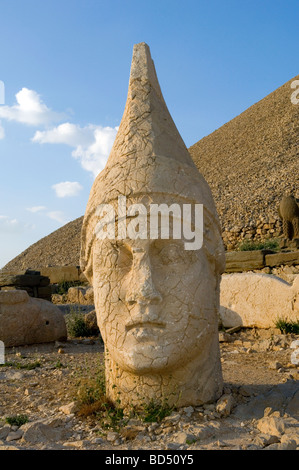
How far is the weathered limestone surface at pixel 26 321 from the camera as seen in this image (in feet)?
24.0

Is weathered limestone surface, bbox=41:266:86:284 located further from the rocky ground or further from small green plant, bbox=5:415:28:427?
small green plant, bbox=5:415:28:427

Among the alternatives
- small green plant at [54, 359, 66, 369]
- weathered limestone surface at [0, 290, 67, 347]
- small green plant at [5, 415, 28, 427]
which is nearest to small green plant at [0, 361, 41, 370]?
small green plant at [54, 359, 66, 369]

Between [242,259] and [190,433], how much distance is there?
29.2 feet

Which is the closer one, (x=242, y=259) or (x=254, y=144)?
(x=242, y=259)

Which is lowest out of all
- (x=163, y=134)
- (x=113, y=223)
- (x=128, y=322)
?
(x=128, y=322)

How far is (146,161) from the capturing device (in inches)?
146

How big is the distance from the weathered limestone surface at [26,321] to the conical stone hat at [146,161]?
3718 mm

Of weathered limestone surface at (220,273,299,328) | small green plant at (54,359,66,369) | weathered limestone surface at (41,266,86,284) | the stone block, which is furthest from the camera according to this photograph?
weathered limestone surface at (41,266,86,284)

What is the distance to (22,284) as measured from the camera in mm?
12719

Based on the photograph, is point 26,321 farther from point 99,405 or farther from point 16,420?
point 99,405

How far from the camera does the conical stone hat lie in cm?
368

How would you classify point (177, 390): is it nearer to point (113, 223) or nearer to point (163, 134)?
point (113, 223)

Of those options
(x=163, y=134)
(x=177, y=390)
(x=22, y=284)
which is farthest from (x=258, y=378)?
(x=22, y=284)

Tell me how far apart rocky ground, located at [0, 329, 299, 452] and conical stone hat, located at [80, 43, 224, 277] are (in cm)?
127
